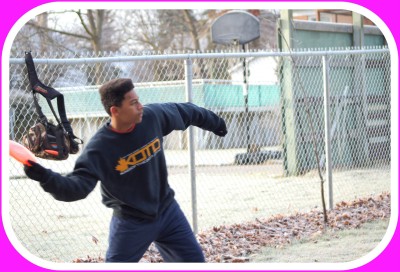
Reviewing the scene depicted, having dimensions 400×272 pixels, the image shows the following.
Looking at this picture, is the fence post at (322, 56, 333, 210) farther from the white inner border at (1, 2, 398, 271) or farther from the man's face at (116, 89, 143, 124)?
the man's face at (116, 89, 143, 124)

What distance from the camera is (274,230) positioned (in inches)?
298

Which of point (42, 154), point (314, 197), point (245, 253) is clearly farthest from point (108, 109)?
point (314, 197)

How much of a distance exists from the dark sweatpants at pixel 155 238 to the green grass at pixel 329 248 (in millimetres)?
1779

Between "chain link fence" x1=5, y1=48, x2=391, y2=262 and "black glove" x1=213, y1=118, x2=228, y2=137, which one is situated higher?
"black glove" x1=213, y1=118, x2=228, y2=137

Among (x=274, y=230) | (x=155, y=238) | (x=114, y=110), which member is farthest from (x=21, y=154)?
(x=274, y=230)

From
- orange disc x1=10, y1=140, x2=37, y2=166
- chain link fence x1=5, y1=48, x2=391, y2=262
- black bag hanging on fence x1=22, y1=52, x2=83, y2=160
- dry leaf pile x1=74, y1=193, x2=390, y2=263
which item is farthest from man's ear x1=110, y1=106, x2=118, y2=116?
chain link fence x1=5, y1=48, x2=391, y2=262

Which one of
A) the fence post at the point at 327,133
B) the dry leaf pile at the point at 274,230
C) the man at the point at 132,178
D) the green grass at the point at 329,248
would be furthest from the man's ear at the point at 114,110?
the fence post at the point at 327,133

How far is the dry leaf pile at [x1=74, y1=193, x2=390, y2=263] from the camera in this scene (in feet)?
22.1

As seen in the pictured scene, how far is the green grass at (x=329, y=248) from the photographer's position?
21.0 feet

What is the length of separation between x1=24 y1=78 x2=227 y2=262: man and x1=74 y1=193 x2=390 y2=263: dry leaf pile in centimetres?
184

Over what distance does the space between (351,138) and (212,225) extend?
4.77 metres

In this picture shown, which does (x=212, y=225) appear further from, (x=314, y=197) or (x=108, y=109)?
(x=108, y=109)

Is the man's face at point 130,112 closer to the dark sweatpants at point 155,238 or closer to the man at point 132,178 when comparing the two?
the man at point 132,178

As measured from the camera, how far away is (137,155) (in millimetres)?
4574
